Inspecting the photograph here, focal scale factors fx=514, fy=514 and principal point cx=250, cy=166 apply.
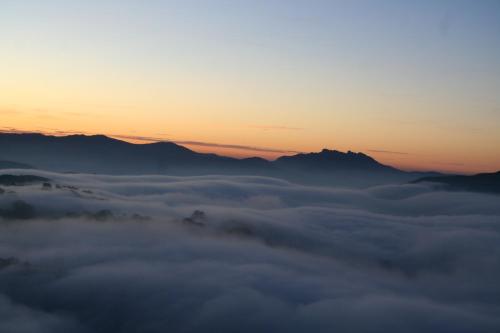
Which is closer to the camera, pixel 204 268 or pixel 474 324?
pixel 474 324

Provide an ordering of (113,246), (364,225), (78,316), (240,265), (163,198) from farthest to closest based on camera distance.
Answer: (163,198) → (364,225) → (113,246) → (240,265) → (78,316)

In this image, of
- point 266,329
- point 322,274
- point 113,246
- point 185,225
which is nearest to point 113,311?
point 266,329

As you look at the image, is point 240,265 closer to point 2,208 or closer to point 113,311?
point 113,311

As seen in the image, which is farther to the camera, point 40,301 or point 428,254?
point 428,254

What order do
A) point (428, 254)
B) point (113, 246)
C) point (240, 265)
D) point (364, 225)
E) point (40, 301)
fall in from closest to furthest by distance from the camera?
point (40, 301), point (240, 265), point (113, 246), point (428, 254), point (364, 225)

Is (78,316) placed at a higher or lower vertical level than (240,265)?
lower

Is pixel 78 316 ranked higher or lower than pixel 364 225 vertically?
lower

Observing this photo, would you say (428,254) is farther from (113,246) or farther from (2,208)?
(2,208)

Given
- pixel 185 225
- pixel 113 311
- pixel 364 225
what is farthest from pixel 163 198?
pixel 113 311

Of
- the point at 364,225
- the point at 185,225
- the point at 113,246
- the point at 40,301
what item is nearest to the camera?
the point at 40,301
